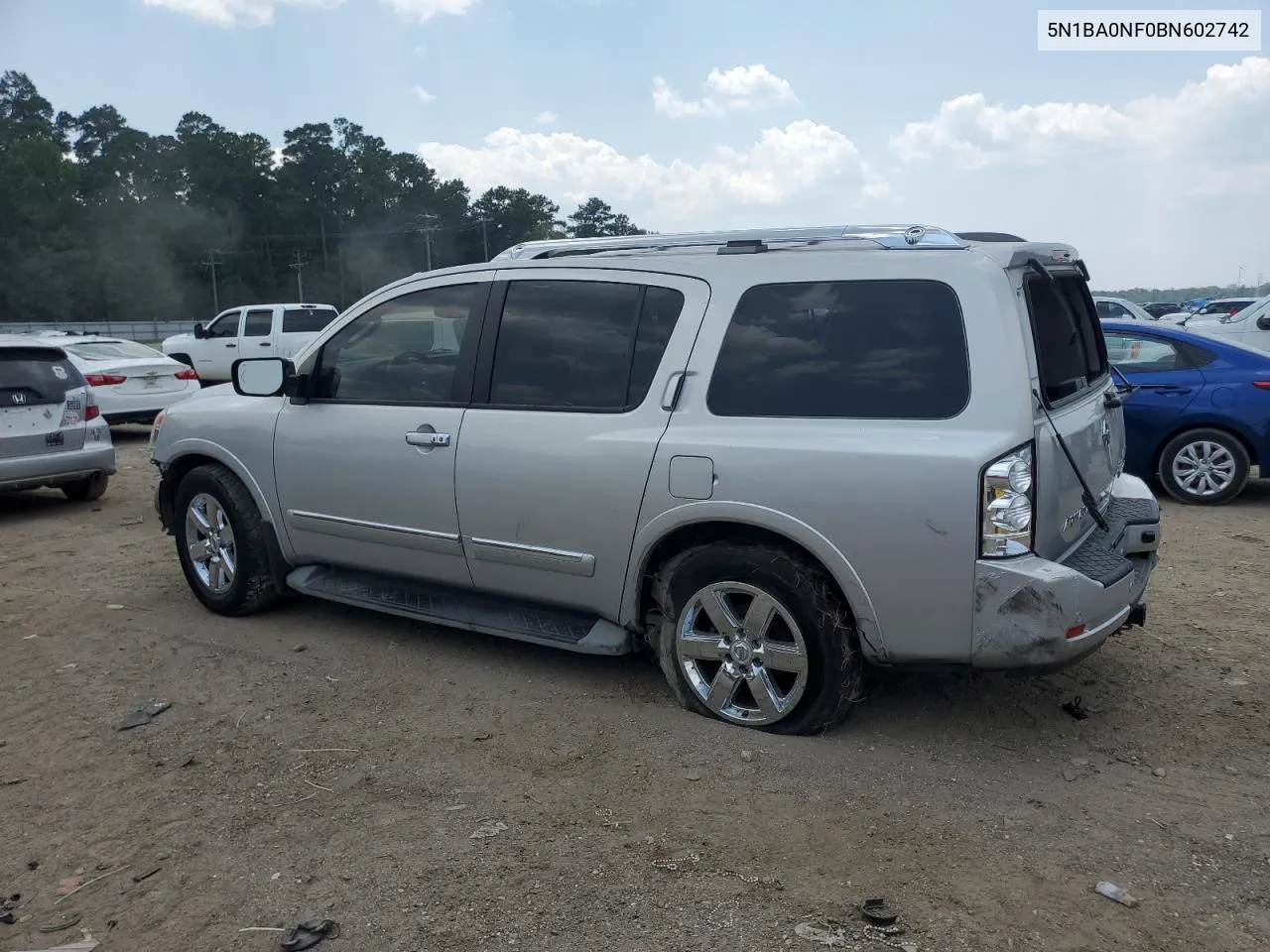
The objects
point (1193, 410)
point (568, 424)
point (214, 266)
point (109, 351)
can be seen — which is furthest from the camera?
→ point (214, 266)

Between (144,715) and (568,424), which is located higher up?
(568,424)

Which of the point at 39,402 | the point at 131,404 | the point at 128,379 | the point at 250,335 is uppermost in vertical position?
the point at 250,335

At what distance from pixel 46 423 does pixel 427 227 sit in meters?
67.4

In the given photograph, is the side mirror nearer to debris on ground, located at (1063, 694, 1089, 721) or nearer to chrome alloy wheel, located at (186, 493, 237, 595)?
chrome alloy wheel, located at (186, 493, 237, 595)

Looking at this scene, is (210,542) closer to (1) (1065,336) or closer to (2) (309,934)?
(2) (309,934)

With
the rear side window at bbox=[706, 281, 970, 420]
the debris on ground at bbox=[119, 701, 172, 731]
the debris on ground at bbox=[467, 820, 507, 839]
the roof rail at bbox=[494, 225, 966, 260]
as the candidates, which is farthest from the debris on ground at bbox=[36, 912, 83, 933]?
the roof rail at bbox=[494, 225, 966, 260]

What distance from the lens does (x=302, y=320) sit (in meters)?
19.9

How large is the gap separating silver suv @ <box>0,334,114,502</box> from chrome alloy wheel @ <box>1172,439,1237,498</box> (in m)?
9.10

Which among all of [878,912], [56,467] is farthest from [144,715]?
[56,467]

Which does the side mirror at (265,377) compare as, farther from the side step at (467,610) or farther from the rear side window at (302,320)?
the rear side window at (302,320)

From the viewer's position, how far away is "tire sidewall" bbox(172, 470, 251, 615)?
213 inches

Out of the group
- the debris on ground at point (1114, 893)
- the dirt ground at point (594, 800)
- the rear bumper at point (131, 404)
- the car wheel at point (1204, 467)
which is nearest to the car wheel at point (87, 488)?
the rear bumper at point (131, 404)

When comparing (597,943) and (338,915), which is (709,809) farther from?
(338,915)

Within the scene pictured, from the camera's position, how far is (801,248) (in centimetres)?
392
